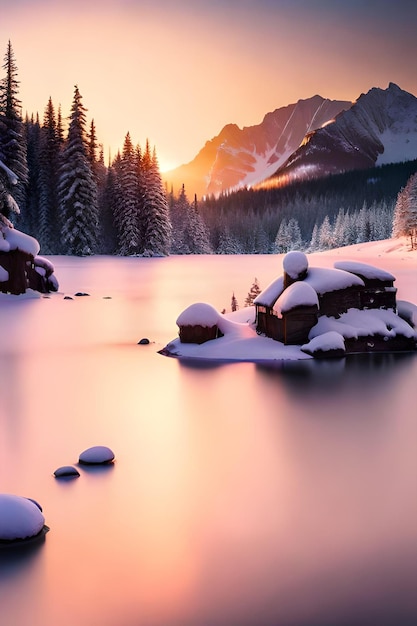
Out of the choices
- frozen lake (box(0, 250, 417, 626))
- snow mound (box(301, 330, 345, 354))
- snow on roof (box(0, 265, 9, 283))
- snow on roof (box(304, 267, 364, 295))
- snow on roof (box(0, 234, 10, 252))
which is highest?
snow on roof (box(0, 234, 10, 252))

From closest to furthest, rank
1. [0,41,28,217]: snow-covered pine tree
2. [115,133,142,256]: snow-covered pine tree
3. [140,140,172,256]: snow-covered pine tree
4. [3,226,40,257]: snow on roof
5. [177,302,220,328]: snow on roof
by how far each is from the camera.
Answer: [177,302,220,328]: snow on roof
[3,226,40,257]: snow on roof
[0,41,28,217]: snow-covered pine tree
[115,133,142,256]: snow-covered pine tree
[140,140,172,256]: snow-covered pine tree

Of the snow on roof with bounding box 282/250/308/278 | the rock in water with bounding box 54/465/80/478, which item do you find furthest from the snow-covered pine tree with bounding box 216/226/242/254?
the rock in water with bounding box 54/465/80/478

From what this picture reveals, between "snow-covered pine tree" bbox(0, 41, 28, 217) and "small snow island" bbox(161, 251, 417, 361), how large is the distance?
4024 cm

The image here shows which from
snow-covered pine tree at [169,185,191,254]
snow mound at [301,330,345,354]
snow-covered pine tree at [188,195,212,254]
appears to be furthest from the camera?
snow-covered pine tree at [188,195,212,254]

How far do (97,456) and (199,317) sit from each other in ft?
27.8

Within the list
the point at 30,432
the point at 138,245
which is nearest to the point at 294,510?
the point at 30,432

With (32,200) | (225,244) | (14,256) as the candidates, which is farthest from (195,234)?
(14,256)

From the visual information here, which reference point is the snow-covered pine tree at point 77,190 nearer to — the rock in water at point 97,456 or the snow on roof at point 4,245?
the snow on roof at point 4,245

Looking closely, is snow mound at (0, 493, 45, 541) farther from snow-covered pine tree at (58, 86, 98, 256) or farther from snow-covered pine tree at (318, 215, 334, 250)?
snow-covered pine tree at (318, 215, 334, 250)

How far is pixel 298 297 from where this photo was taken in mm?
16234

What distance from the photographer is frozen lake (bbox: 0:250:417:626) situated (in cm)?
539

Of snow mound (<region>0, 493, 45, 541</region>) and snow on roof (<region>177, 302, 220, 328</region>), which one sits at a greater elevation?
snow on roof (<region>177, 302, 220, 328</region>)

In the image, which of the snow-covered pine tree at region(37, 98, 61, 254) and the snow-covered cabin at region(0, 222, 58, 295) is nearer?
the snow-covered cabin at region(0, 222, 58, 295)

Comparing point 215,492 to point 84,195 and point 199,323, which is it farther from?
point 84,195
